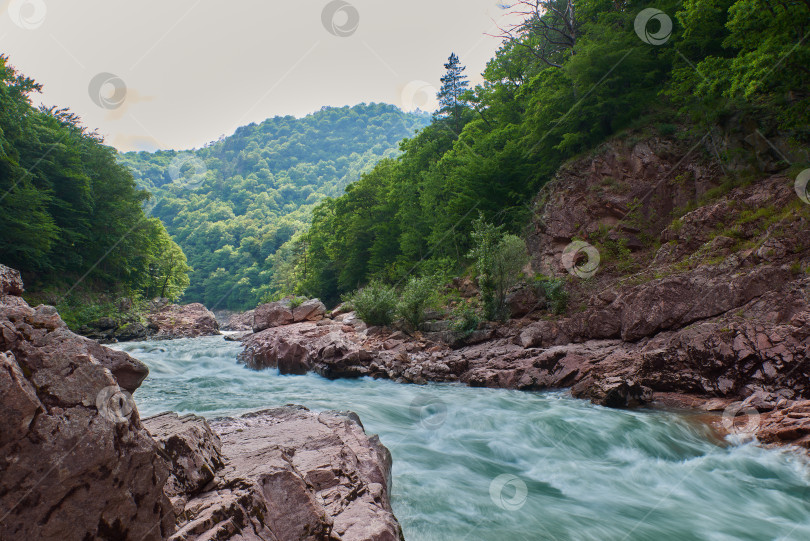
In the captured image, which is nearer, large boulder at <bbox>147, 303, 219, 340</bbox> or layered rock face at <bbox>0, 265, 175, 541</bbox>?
layered rock face at <bbox>0, 265, 175, 541</bbox>

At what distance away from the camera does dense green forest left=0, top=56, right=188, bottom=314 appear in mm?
24266

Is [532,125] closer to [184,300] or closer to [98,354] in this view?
[98,354]

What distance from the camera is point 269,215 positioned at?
120 meters

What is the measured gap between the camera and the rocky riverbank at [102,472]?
6.68 ft

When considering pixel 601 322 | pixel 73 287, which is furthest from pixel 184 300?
pixel 601 322

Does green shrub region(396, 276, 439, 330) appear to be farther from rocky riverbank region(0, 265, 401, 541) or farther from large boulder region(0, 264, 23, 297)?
large boulder region(0, 264, 23, 297)

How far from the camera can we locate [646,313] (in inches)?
486

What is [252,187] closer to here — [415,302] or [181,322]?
[181,322]

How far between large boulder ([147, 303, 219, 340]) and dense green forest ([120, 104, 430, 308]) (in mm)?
22180

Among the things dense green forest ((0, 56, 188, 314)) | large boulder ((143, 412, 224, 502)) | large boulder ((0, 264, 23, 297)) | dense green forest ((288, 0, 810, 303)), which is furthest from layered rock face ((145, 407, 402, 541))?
dense green forest ((0, 56, 188, 314))

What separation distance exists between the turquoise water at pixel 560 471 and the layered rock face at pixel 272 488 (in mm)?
1114

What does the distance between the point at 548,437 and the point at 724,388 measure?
410 cm

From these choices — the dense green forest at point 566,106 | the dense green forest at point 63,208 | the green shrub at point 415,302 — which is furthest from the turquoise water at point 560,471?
the dense green forest at point 63,208

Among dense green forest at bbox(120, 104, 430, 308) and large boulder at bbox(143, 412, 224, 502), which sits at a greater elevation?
dense green forest at bbox(120, 104, 430, 308)
